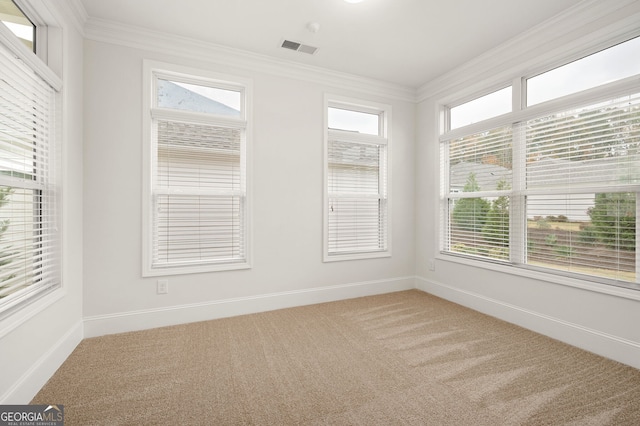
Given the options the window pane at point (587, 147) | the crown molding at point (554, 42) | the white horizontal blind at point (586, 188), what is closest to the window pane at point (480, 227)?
the white horizontal blind at point (586, 188)

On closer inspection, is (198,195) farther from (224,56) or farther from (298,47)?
(298,47)

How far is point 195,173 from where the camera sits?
300cm

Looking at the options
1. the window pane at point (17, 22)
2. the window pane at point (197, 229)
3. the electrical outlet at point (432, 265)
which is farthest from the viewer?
the electrical outlet at point (432, 265)

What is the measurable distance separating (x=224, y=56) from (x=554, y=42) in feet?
10.0

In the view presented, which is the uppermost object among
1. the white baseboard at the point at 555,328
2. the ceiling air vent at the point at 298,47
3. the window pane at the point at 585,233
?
the ceiling air vent at the point at 298,47

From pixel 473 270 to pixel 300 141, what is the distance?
2.43 metres

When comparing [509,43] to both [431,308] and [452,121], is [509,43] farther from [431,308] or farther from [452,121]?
[431,308]

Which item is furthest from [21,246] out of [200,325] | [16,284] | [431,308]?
[431,308]

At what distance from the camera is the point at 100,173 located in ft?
8.61

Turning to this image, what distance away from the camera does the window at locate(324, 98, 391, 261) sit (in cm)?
367

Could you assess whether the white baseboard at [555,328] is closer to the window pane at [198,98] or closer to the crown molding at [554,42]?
the crown molding at [554,42]

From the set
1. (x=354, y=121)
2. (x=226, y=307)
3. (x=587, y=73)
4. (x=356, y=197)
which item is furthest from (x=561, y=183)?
(x=226, y=307)

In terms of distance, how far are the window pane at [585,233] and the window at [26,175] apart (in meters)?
3.91

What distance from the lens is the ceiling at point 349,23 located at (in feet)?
7.82
